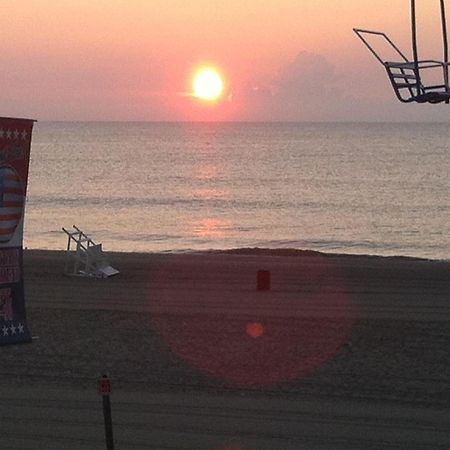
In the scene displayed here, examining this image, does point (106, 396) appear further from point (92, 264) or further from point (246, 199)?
point (246, 199)

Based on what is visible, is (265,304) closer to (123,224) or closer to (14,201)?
(14,201)

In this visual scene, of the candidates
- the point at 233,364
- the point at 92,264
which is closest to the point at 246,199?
the point at 92,264

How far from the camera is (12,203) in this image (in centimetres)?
1388

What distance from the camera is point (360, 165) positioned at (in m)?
125

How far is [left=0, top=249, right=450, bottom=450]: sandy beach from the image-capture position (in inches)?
488

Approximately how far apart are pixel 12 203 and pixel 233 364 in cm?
411

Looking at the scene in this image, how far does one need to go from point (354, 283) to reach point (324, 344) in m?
7.60

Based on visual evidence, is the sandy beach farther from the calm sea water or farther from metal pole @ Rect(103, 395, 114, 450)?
the calm sea water

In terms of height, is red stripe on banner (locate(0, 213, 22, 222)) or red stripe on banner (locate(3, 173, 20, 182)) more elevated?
red stripe on banner (locate(3, 173, 20, 182))

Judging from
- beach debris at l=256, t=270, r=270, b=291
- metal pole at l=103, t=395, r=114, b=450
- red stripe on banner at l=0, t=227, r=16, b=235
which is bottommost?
metal pole at l=103, t=395, r=114, b=450

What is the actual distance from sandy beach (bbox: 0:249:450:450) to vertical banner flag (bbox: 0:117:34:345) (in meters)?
1.26

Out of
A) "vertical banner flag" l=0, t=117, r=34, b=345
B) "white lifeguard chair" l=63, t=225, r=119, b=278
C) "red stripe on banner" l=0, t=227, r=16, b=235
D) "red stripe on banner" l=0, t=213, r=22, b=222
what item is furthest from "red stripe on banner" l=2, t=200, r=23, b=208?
"white lifeguard chair" l=63, t=225, r=119, b=278

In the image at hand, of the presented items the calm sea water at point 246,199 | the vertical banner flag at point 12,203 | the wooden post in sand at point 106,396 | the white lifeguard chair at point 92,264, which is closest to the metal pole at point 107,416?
the wooden post in sand at point 106,396

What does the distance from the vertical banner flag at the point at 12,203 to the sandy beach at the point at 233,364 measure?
4.14 ft
